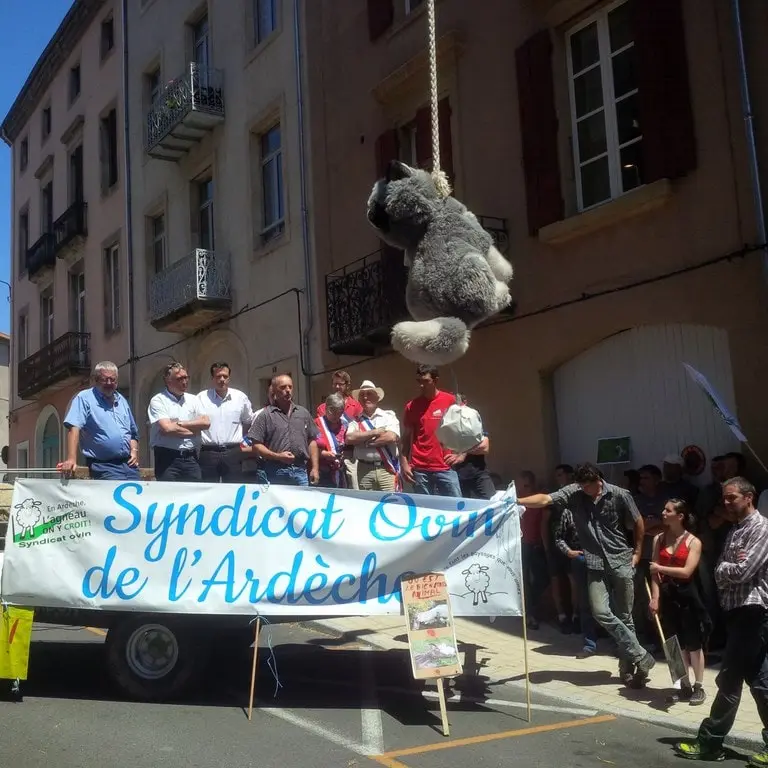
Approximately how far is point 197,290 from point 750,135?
10.5m

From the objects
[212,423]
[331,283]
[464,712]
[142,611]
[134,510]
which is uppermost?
[331,283]

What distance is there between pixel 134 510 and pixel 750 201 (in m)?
5.94

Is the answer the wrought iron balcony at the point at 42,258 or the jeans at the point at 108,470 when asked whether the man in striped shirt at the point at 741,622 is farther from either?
the wrought iron balcony at the point at 42,258

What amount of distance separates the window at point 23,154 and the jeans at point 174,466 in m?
→ 23.5

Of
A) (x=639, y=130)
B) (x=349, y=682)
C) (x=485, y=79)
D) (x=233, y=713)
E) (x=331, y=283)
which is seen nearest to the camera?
(x=233, y=713)

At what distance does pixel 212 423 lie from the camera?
8.21 metres

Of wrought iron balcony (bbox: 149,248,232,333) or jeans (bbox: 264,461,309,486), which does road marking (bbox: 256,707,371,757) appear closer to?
jeans (bbox: 264,461,309,486)

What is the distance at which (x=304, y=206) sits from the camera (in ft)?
45.6

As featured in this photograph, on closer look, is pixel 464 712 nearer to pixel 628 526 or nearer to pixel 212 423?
pixel 628 526

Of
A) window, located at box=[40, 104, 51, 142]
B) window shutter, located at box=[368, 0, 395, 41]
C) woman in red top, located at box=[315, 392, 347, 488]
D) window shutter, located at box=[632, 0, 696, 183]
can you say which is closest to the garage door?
window shutter, located at box=[632, 0, 696, 183]

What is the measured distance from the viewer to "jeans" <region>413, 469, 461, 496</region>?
7.77m


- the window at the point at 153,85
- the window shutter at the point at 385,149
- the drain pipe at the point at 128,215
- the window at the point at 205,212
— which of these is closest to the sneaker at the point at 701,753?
the window shutter at the point at 385,149

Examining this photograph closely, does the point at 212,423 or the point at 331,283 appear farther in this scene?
the point at 331,283

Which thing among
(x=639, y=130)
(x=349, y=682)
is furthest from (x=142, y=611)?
(x=639, y=130)
